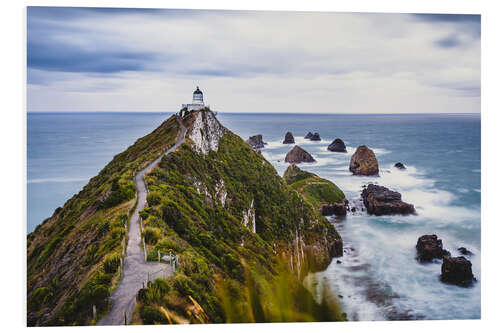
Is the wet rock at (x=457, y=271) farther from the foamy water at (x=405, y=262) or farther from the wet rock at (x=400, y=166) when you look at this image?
the wet rock at (x=400, y=166)

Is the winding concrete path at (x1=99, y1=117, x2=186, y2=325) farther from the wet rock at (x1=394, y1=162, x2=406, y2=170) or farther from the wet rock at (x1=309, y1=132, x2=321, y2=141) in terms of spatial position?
the wet rock at (x1=309, y1=132, x2=321, y2=141)

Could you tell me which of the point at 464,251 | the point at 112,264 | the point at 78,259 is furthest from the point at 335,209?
the point at 112,264

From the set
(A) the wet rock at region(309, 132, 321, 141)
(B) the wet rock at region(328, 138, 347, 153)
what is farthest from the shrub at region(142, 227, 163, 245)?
(B) the wet rock at region(328, 138, 347, 153)

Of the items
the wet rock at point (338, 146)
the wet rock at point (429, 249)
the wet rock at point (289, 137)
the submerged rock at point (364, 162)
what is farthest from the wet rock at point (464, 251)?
the wet rock at point (338, 146)

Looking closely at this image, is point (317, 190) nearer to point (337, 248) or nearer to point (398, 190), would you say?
point (337, 248)

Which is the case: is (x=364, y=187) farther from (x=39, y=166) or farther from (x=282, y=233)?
(x=39, y=166)
